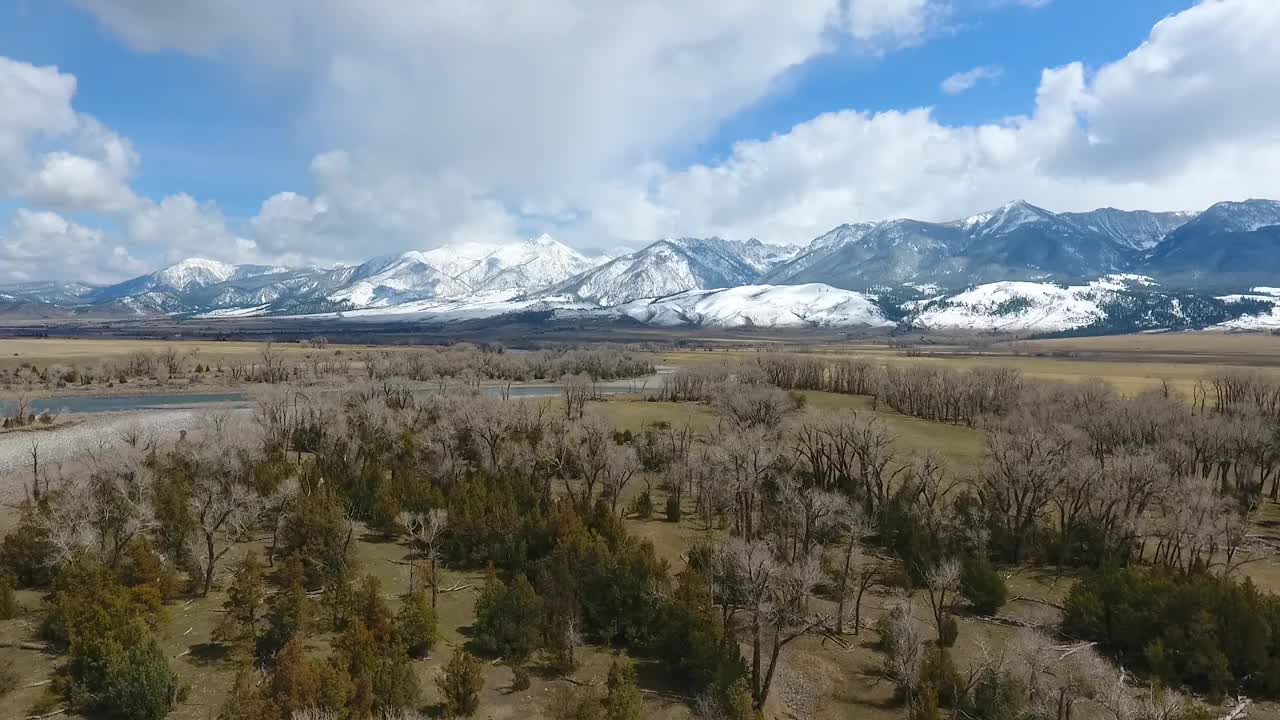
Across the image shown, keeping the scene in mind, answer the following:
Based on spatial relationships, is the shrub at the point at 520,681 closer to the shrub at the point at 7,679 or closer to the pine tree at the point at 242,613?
the pine tree at the point at 242,613

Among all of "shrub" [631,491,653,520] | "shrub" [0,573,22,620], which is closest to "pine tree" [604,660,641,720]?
"shrub" [631,491,653,520]

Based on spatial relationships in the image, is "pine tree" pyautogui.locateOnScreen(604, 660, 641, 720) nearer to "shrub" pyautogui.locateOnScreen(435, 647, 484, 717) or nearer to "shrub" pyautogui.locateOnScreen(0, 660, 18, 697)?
"shrub" pyautogui.locateOnScreen(435, 647, 484, 717)

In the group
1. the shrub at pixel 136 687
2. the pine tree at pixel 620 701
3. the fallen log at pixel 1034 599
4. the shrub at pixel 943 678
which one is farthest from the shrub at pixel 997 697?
the shrub at pixel 136 687

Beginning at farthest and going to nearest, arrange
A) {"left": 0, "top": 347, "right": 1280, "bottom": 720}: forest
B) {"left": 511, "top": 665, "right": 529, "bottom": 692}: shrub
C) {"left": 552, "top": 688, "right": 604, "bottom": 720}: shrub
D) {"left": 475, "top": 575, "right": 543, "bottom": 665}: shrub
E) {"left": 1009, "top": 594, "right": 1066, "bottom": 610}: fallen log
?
{"left": 1009, "top": 594, "right": 1066, "bottom": 610}: fallen log < {"left": 475, "top": 575, "right": 543, "bottom": 665}: shrub < {"left": 511, "top": 665, "right": 529, "bottom": 692}: shrub < {"left": 0, "top": 347, "right": 1280, "bottom": 720}: forest < {"left": 552, "top": 688, "right": 604, "bottom": 720}: shrub

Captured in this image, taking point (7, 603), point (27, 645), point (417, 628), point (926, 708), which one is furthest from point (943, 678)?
point (7, 603)

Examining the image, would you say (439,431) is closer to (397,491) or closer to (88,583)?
(397,491)

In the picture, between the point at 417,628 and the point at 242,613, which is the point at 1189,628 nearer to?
the point at 417,628

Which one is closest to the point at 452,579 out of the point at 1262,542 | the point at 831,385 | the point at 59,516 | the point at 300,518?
the point at 300,518
